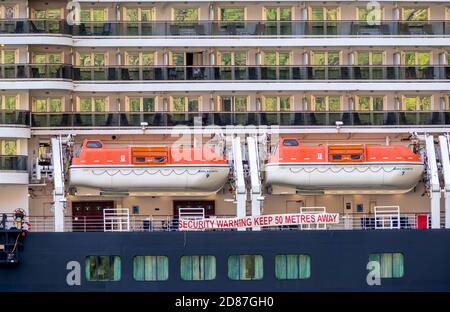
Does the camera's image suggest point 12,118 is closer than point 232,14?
Yes

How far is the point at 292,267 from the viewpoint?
53.3 metres

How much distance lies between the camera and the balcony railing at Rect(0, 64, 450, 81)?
56.7 m

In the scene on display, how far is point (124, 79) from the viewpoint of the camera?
186 feet

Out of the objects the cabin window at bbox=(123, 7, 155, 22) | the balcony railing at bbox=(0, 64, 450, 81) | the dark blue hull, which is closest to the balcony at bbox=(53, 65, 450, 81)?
the balcony railing at bbox=(0, 64, 450, 81)

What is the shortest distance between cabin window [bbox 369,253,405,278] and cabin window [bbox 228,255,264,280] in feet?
11.6

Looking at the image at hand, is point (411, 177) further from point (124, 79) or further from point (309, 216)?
point (124, 79)

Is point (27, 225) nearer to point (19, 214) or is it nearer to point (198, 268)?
point (19, 214)

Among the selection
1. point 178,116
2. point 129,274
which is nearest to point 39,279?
point 129,274

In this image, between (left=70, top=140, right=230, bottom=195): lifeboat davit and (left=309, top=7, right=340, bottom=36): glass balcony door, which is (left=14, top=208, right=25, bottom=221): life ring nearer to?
(left=70, top=140, right=230, bottom=195): lifeboat davit

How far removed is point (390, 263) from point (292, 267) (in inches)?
122

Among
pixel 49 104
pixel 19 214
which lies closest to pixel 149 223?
pixel 19 214

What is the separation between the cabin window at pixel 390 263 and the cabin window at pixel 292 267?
2055 millimetres

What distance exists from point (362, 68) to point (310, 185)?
A: 4786 mm

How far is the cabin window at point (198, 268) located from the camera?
5316 centimetres
